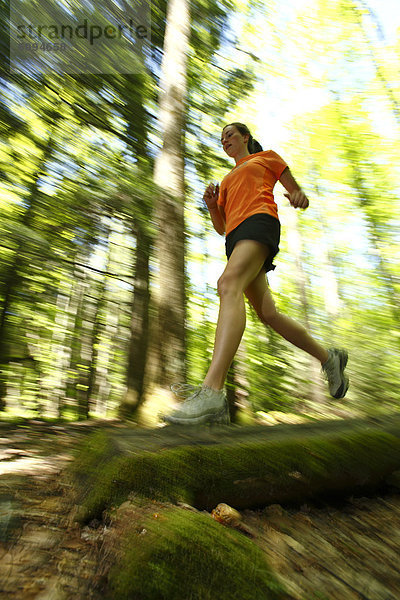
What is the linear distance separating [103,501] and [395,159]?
28.1ft

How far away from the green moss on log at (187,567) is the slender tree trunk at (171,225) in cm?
179

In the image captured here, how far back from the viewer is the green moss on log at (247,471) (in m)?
1.08

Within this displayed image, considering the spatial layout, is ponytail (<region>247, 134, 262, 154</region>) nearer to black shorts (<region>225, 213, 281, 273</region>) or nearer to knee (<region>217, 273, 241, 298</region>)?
black shorts (<region>225, 213, 281, 273</region>)

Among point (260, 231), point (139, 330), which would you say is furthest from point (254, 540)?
point (139, 330)

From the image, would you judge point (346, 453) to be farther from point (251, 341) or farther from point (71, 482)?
point (251, 341)

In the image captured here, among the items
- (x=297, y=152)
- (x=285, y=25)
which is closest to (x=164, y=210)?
(x=297, y=152)

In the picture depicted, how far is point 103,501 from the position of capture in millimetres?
1042

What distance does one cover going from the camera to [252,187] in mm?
2100

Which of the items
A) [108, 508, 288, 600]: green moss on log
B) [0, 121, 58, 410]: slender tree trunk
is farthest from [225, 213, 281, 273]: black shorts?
[108, 508, 288, 600]: green moss on log

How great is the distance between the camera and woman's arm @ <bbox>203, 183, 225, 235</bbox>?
238 centimetres

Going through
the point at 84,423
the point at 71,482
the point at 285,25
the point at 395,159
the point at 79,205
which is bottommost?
the point at 84,423

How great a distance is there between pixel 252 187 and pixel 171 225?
1053 mm

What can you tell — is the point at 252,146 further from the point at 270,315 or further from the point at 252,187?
the point at 270,315

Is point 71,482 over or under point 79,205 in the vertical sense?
under
